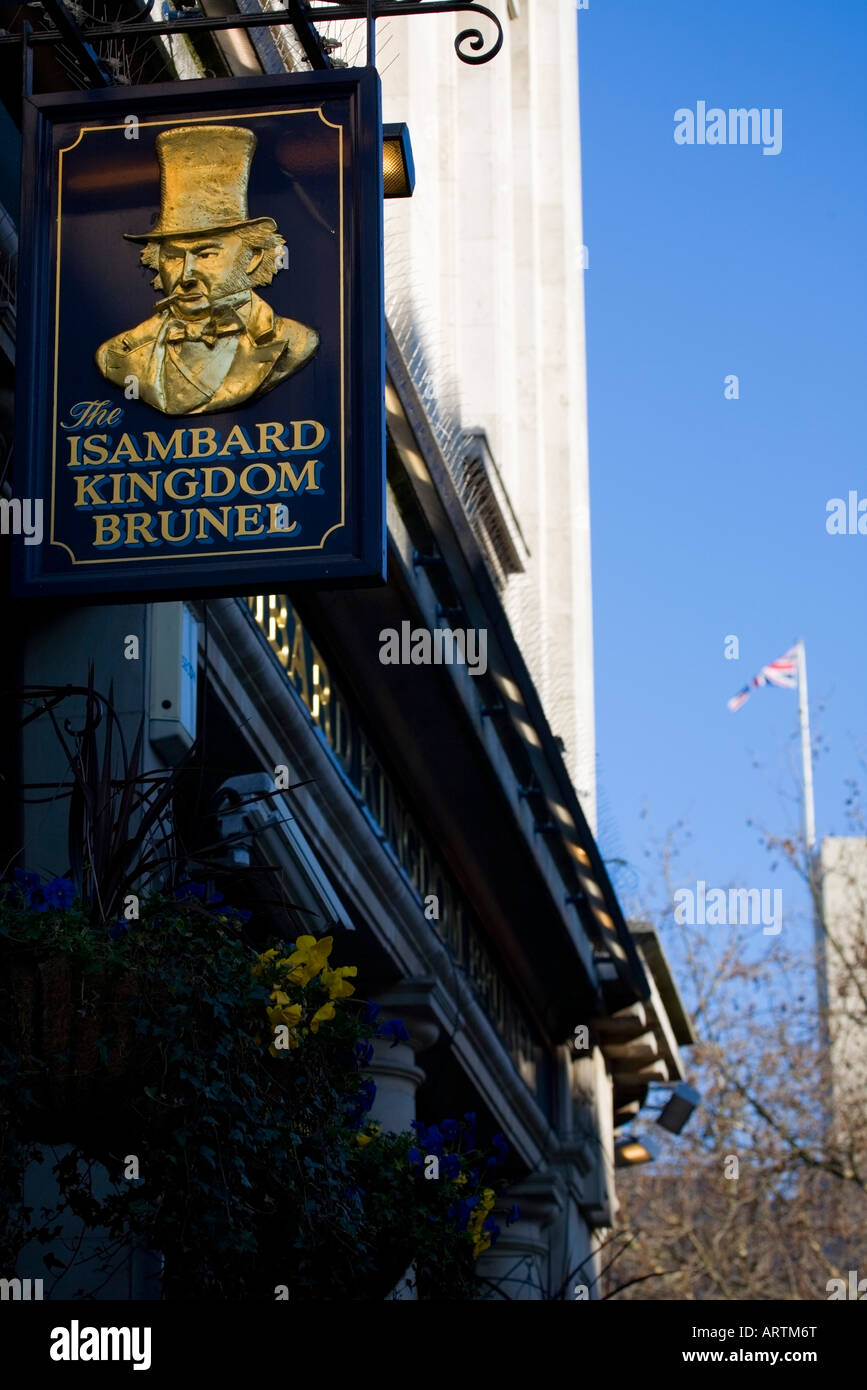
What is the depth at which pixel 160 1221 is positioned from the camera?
6191 mm

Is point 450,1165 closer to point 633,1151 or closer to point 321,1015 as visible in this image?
point 321,1015

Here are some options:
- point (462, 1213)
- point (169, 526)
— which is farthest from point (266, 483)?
point (462, 1213)

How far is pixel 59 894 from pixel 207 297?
2.95 meters

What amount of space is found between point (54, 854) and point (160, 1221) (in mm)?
3473

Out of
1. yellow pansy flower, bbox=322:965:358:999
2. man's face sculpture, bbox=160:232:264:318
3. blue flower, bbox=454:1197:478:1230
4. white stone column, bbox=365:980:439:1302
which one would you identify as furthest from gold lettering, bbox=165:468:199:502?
white stone column, bbox=365:980:439:1302

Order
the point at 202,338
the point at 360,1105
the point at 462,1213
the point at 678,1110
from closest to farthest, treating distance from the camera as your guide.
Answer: the point at 360,1105 < the point at 202,338 < the point at 462,1213 < the point at 678,1110

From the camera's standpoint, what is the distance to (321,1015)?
22.6 ft

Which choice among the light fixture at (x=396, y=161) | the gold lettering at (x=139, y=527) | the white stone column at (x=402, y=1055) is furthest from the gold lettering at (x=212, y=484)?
the white stone column at (x=402, y=1055)

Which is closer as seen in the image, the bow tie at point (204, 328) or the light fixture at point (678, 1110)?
the bow tie at point (204, 328)

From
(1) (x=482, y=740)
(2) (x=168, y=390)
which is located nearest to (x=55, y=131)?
(2) (x=168, y=390)

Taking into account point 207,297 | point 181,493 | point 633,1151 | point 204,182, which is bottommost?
point 633,1151

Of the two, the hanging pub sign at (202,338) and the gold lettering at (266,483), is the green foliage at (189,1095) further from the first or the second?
the gold lettering at (266,483)

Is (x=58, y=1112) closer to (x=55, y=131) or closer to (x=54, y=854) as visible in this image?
(x=54, y=854)

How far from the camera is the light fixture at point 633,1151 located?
2545 centimetres
